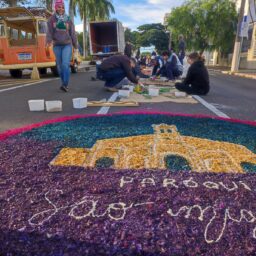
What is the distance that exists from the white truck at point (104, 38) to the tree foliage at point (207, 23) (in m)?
14.6

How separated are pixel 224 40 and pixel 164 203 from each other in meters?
32.0

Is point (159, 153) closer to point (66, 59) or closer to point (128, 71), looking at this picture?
point (128, 71)

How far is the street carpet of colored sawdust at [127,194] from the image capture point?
1514 mm

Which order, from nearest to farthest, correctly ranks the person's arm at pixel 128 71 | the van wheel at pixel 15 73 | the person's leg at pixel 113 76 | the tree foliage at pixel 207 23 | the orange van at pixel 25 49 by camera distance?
the person's arm at pixel 128 71
the person's leg at pixel 113 76
the orange van at pixel 25 49
the van wheel at pixel 15 73
the tree foliage at pixel 207 23

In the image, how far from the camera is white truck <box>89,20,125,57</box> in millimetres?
19688

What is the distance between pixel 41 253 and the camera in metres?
1.43

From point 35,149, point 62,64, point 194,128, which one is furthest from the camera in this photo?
point 62,64

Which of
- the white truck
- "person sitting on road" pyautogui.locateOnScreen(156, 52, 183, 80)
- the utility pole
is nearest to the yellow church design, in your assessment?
"person sitting on road" pyautogui.locateOnScreen(156, 52, 183, 80)

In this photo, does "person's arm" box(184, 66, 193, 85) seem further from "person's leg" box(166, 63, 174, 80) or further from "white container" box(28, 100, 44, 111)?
"white container" box(28, 100, 44, 111)

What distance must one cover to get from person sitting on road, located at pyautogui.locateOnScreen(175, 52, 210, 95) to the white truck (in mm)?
13021

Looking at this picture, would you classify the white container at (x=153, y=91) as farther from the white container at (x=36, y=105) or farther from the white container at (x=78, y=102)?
the white container at (x=36, y=105)

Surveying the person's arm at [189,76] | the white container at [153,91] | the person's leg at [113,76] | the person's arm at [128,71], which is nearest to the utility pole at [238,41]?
the person's arm at [189,76]

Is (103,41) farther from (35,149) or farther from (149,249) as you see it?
(149,249)

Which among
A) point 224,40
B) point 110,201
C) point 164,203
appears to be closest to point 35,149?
point 110,201
